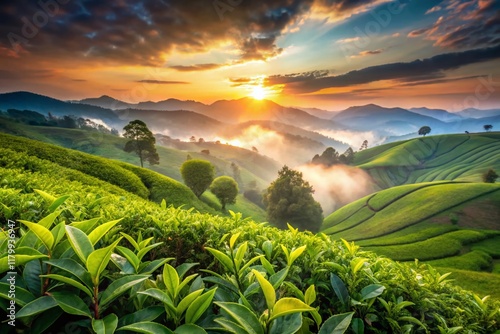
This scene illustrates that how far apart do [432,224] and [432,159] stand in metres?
101

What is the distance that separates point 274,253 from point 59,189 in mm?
5626

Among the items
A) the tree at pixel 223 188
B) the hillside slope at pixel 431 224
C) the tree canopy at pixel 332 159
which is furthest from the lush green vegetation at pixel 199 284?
the tree canopy at pixel 332 159

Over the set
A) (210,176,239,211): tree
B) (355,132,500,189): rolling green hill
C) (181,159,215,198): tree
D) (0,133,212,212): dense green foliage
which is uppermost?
(0,133,212,212): dense green foliage

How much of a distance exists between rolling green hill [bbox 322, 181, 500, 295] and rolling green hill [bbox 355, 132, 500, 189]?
163ft

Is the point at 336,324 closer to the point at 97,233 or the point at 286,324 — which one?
the point at 286,324

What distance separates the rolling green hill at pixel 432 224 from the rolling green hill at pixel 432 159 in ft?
163

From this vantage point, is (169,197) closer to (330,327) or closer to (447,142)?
(330,327)

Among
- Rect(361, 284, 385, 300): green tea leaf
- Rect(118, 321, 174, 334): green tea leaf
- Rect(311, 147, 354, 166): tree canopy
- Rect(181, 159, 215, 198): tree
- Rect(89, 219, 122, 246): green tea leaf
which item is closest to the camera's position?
Rect(118, 321, 174, 334): green tea leaf

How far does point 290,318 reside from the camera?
1696mm

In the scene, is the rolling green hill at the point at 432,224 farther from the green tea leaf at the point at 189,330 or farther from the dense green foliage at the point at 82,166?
the green tea leaf at the point at 189,330

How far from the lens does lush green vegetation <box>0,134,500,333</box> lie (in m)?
1.63

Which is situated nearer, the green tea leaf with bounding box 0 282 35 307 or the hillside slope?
the green tea leaf with bounding box 0 282 35 307

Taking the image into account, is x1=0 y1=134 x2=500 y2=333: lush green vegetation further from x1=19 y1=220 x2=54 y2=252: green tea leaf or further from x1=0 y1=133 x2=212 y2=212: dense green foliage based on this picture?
x1=0 y1=133 x2=212 y2=212: dense green foliage

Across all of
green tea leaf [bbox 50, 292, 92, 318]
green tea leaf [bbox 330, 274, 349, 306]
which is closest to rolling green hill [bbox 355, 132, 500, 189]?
green tea leaf [bbox 330, 274, 349, 306]
